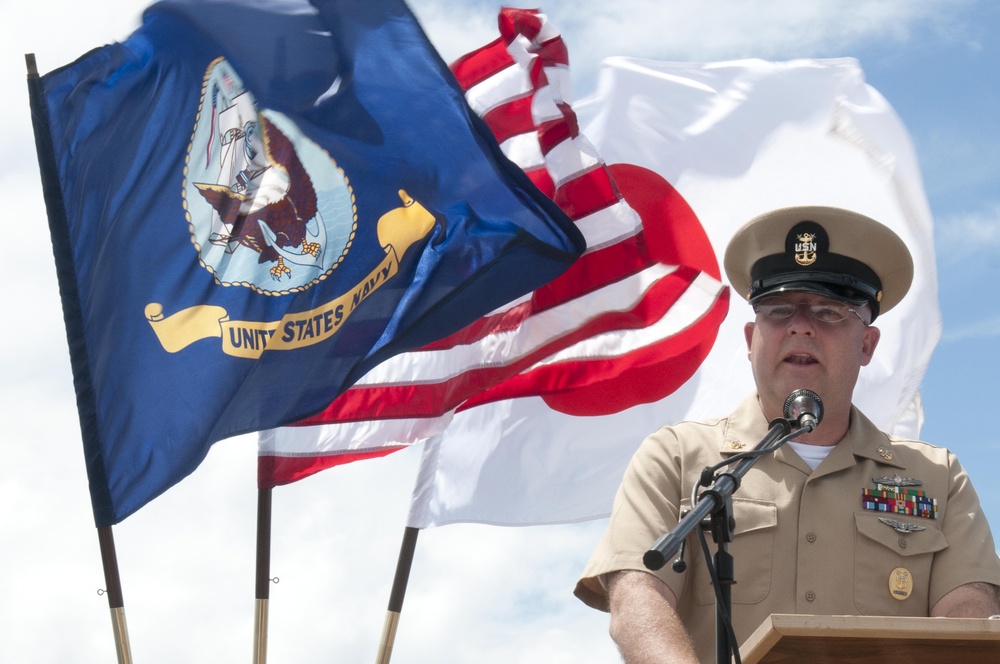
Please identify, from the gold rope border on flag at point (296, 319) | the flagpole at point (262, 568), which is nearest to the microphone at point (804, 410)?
the gold rope border on flag at point (296, 319)

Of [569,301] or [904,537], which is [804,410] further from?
[569,301]

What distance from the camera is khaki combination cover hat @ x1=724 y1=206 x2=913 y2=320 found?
4.61 m

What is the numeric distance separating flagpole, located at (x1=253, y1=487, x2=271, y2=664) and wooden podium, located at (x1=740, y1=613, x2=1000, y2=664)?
→ 14.8ft

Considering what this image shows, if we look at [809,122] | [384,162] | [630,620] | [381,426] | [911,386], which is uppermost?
[809,122]

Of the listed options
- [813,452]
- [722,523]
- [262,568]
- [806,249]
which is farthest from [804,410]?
[262,568]

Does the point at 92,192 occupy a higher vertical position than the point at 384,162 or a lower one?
lower

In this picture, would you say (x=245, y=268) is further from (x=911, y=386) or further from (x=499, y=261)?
(x=911, y=386)

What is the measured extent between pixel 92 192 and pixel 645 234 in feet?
11.7

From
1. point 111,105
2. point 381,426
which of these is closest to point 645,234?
point 381,426

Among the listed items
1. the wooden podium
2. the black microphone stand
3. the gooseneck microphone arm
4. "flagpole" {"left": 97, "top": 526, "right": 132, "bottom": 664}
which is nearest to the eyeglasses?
the gooseneck microphone arm

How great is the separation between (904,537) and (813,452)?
0.41 meters

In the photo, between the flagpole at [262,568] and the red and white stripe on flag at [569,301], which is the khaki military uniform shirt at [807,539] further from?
the red and white stripe on flag at [569,301]

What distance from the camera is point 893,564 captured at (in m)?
4.27

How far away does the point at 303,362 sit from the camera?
7.15m
